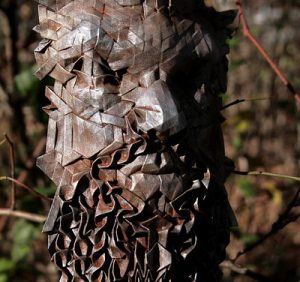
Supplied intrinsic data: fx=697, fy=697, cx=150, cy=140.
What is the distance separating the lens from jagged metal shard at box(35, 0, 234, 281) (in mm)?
890

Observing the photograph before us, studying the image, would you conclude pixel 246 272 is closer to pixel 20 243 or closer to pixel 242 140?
pixel 20 243

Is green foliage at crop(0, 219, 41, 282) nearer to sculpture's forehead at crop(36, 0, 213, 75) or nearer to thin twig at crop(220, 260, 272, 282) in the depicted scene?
thin twig at crop(220, 260, 272, 282)

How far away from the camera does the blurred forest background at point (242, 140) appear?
195 centimetres

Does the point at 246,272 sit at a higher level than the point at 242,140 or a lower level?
higher

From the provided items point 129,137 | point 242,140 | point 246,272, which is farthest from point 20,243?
point 242,140

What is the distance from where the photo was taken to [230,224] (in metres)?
1.02

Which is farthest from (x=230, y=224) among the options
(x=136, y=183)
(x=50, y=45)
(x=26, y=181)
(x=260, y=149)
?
(x=260, y=149)

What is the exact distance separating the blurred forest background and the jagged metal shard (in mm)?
411

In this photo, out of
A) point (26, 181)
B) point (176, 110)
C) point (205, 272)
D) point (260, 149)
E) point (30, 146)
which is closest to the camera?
point (176, 110)

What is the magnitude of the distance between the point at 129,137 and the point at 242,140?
2.30 metres

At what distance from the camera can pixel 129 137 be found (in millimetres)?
890

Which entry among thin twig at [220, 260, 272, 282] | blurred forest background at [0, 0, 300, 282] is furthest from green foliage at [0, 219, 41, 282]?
thin twig at [220, 260, 272, 282]

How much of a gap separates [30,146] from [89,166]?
1312mm

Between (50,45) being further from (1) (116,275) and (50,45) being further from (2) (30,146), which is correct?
(2) (30,146)
